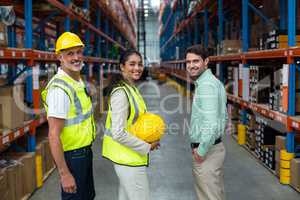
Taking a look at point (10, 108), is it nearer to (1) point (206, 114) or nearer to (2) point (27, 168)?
(2) point (27, 168)

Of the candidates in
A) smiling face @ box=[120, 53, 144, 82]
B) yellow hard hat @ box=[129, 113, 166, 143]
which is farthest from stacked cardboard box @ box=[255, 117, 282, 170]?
smiling face @ box=[120, 53, 144, 82]

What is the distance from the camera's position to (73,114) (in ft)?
7.95

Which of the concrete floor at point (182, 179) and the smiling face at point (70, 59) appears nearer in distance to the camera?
the smiling face at point (70, 59)

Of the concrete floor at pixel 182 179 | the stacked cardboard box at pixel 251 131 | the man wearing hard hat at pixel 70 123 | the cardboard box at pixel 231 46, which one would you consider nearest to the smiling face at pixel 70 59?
the man wearing hard hat at pixel 70 123

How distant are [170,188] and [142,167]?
2.05 metres

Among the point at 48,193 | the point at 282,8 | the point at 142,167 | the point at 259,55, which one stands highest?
the point at 282,8

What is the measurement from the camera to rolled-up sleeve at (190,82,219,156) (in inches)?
100

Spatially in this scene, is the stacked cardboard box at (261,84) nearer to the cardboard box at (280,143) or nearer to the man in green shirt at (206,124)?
the cardboard box at (280,143)

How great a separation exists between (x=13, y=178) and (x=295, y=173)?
10.1ft

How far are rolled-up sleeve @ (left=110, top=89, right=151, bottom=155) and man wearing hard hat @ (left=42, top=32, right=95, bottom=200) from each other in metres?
0.32

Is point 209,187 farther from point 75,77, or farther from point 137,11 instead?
point 137,11

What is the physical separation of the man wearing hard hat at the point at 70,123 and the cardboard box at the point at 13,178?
1.22m

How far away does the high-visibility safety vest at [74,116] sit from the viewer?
238 cm

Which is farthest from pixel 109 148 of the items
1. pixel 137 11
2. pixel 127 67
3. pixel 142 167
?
pixel 137 11
